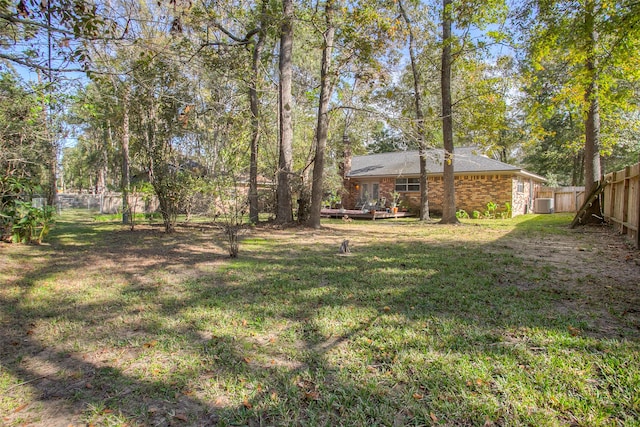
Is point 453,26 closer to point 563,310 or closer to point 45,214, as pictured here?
point 563,310

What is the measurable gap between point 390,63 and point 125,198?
36.8 feet

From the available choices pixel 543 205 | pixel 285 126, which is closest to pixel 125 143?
pixel 285 126

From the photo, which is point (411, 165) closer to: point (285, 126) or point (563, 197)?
point (563, 197)

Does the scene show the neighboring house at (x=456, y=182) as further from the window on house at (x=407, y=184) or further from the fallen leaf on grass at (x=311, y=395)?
the fallen leaf on grass at (x=311, y=395)

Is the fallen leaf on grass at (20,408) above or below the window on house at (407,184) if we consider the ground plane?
below

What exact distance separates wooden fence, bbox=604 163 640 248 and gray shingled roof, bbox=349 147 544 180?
6.12m

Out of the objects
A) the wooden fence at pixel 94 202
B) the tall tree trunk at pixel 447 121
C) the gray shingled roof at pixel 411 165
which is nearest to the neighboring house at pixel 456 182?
the gray shingled roof at pixel 411 165

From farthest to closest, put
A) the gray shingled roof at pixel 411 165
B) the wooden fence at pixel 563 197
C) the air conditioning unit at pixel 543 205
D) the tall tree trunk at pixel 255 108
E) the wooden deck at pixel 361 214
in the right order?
1. the wooden fence at pixel 563 197
2. the air conditioning unit at pixel 543 205
3. the wooden deck at pixel 361 214
4. the gray shingled roof at pixel 411 165
5. the tall tree trunk at pixel 255 108

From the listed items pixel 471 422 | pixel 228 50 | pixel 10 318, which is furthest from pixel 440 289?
pixel 228 50

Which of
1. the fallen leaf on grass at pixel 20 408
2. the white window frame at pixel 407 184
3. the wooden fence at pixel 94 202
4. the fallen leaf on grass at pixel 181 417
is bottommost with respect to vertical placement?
the fallen leaf on grass at pixel 20 408

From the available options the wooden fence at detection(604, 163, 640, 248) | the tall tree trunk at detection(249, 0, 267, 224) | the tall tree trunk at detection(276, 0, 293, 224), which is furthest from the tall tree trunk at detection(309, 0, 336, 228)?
the wooden fence at detection(604, 163, 640, 248)

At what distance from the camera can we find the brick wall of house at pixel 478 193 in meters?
17.5

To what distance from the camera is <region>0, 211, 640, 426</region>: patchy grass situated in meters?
2.00

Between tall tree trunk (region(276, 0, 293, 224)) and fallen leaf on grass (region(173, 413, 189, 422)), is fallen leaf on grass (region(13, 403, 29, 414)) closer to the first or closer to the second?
fallen leaf on grass (region(173, 413, 189, 422))
